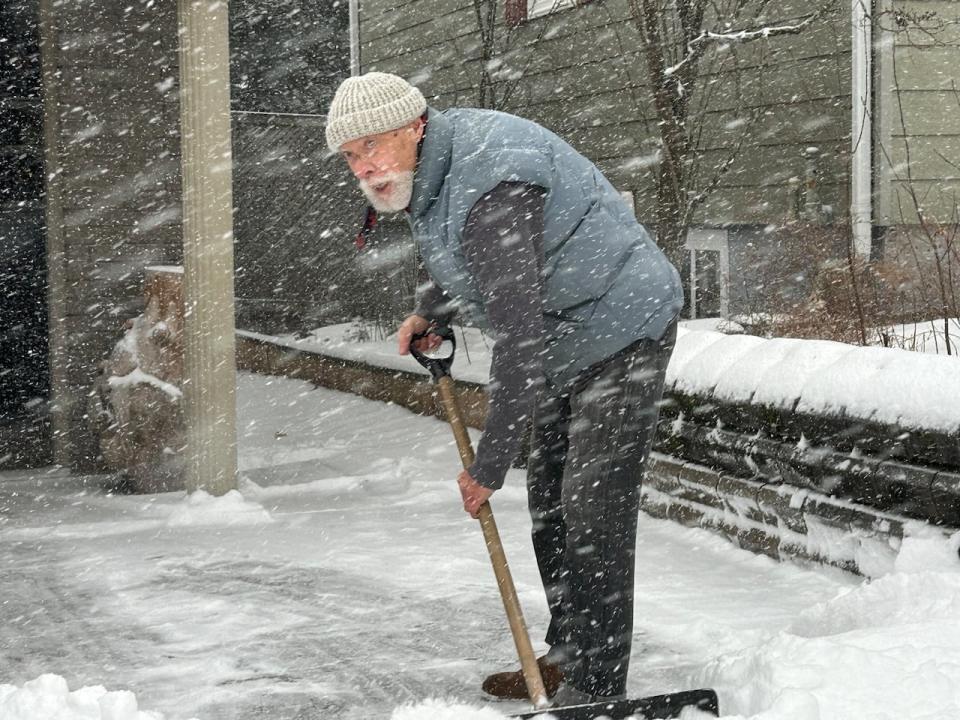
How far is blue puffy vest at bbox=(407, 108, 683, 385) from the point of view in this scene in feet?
9.71

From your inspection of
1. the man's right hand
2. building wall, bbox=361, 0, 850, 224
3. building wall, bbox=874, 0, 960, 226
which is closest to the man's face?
the man's right hand

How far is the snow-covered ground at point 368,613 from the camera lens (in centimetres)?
325

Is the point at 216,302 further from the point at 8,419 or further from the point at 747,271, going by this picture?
the point at 747,271

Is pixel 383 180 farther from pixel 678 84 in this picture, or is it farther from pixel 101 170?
pixel 678 84

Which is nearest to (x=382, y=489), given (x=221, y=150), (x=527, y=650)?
(x=221, y=150)

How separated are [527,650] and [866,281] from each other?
4583mm

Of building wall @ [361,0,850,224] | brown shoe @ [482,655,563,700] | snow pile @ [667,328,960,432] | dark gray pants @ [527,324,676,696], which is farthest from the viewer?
building wall @ [361,0,850,224]

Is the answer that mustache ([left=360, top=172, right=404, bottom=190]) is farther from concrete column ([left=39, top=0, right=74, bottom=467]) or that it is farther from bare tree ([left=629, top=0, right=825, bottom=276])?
bare tree ([left=629, top=0, right=825, bottom=276])

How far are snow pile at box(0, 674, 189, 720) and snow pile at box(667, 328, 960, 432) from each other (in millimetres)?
2652

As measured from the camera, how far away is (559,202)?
3.03 metres

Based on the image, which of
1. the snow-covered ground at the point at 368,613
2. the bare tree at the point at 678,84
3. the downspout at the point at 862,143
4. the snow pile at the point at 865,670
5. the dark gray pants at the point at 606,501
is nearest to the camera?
the snow pile at the point at 865,670

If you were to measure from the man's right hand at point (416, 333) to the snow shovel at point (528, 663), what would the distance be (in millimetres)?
16

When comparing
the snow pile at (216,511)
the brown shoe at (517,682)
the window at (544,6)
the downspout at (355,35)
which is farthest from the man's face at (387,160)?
the downspout at (355,35)

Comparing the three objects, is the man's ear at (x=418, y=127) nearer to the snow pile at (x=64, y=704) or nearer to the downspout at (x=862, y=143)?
the snow pile at (x=64, y=704)
